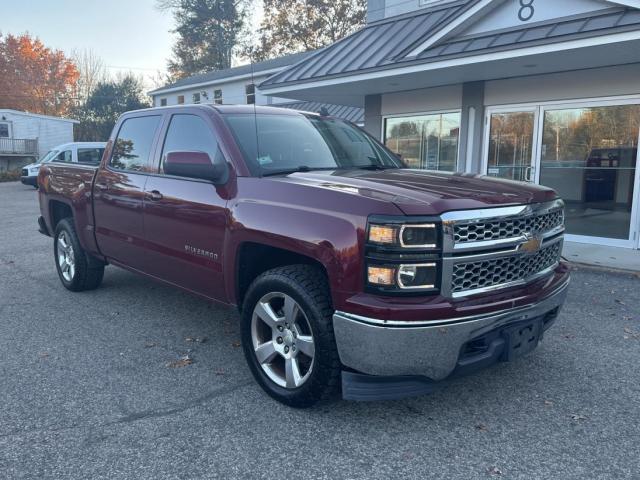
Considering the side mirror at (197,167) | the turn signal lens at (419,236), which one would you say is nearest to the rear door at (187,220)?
the side mirror at (197,167)

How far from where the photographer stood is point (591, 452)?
294 centimetres

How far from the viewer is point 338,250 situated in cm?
295

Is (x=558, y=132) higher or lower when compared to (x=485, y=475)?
higher

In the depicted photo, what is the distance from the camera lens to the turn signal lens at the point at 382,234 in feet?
9.18

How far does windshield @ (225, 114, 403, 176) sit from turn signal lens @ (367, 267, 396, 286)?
1282 millimetres

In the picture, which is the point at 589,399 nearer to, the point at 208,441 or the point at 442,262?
the point at 442,262

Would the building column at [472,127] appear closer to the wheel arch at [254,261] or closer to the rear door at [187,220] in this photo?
the rear door at [187,220]

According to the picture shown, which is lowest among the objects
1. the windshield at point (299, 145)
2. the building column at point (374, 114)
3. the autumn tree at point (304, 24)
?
the windshield at point (299, 145)

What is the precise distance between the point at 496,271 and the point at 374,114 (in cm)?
976

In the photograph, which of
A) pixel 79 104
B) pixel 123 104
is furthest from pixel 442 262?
pixel 79 104

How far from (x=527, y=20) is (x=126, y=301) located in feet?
23.9

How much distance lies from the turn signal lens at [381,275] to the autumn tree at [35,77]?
54.8m

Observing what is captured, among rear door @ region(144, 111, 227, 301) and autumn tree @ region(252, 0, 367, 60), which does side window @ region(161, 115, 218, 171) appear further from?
autumn tree @ region(252, 0, 367, 60)

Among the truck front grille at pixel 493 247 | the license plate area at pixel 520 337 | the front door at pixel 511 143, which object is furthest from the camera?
the front door at pixel 511 143
